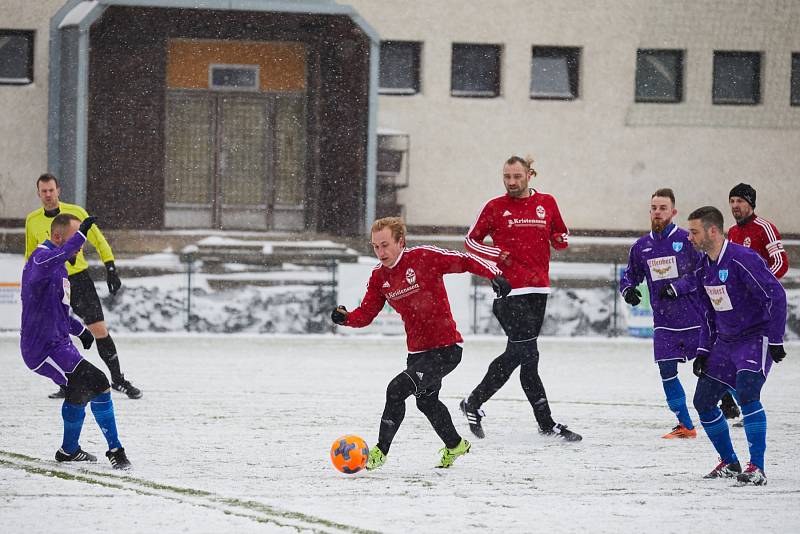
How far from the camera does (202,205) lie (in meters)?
26.5

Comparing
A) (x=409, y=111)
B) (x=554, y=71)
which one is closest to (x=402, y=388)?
(x=409, y=111)

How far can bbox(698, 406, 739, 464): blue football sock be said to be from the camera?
8195 mm

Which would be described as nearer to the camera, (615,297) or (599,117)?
(615,297)

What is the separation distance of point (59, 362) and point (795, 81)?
22.9m

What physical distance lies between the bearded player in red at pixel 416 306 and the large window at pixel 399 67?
61.6 feet

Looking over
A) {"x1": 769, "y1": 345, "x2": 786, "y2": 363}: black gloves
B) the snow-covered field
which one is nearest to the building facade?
the snow-covered field

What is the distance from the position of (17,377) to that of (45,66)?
43.9ft

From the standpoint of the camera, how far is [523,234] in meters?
10.0

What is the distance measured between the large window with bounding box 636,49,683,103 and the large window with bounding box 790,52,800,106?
96.6 inches

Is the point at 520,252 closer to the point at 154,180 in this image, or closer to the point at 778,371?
the point at 778,371

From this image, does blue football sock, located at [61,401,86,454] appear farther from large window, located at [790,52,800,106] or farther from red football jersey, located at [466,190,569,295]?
large window, located at [790,52,800,106]

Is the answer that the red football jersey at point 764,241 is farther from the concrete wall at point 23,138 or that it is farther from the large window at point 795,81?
the large window at point 795,81

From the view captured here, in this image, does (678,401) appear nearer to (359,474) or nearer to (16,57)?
(359,474)

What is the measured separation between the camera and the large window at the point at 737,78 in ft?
92.4
